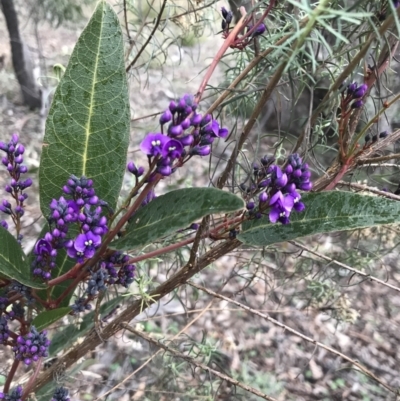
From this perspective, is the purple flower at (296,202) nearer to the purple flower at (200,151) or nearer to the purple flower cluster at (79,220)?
the purple flower at (200,151)

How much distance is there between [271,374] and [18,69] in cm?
216

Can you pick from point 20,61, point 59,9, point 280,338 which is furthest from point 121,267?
point 20,61

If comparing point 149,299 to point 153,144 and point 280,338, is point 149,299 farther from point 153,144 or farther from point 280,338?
point 280,338

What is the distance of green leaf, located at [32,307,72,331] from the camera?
601mm

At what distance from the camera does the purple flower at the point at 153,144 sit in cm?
41

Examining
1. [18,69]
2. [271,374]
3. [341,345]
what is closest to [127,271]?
[271,374]

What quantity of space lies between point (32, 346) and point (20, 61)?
2.45 metres

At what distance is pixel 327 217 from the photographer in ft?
1.65

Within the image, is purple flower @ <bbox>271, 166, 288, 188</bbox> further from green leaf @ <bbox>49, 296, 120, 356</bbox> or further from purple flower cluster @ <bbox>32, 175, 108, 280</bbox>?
green leaf @ <bbox>49, 296, 120, 356</bbox>

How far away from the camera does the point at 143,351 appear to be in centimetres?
155

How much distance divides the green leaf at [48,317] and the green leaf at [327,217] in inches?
10.0

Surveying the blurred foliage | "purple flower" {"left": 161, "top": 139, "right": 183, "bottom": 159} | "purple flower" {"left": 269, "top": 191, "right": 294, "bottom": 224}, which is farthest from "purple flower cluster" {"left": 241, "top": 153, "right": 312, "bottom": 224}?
the blurred foliage

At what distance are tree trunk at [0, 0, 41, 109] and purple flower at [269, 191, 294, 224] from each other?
244cm

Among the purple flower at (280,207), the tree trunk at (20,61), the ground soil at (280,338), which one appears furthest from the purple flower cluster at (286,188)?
the tree trunk at (20,61)
